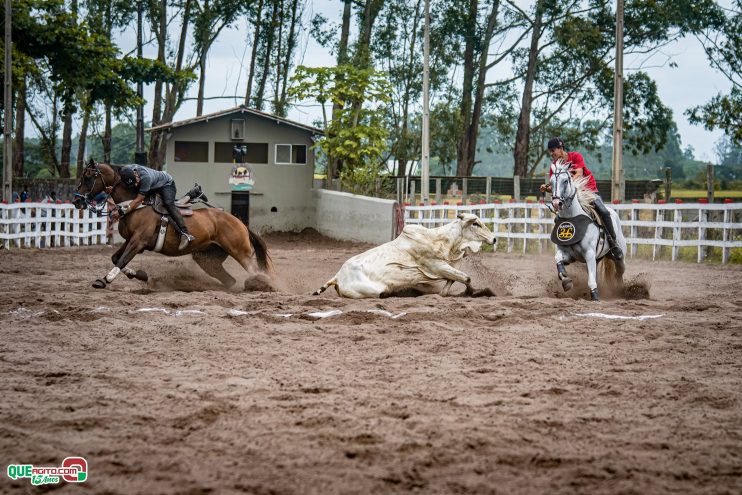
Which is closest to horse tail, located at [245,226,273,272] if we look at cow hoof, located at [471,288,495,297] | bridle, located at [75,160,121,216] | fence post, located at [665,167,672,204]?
Result: bridle, located at [75,160,121,216]

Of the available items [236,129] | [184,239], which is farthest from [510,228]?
[236,129]

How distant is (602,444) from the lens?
504 centimetres

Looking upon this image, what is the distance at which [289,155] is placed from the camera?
110 feet

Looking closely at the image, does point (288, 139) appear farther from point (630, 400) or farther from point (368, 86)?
point (630, 400)

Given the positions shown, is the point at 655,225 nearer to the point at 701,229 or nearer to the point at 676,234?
the point at 676,234

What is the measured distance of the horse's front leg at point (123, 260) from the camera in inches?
493

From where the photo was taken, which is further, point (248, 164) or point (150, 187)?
point (248, 164)

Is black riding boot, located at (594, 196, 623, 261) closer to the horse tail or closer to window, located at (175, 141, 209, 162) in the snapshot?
the horse tail

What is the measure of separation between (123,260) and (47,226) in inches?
478

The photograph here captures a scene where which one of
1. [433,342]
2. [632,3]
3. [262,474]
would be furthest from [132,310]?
[632,3]

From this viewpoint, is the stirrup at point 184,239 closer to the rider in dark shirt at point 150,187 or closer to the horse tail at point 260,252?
the rider in dark shirt at point 150,187

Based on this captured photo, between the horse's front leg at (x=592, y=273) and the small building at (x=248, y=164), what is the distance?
21.9 meters

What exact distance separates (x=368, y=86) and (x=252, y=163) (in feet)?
17.7

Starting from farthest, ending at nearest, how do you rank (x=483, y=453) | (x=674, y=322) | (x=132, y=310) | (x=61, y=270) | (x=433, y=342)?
(x=61, y=270) < (x=132, y=310) < (x=674, y=322) < (x=433, y=342) < (x=483, y=453)
